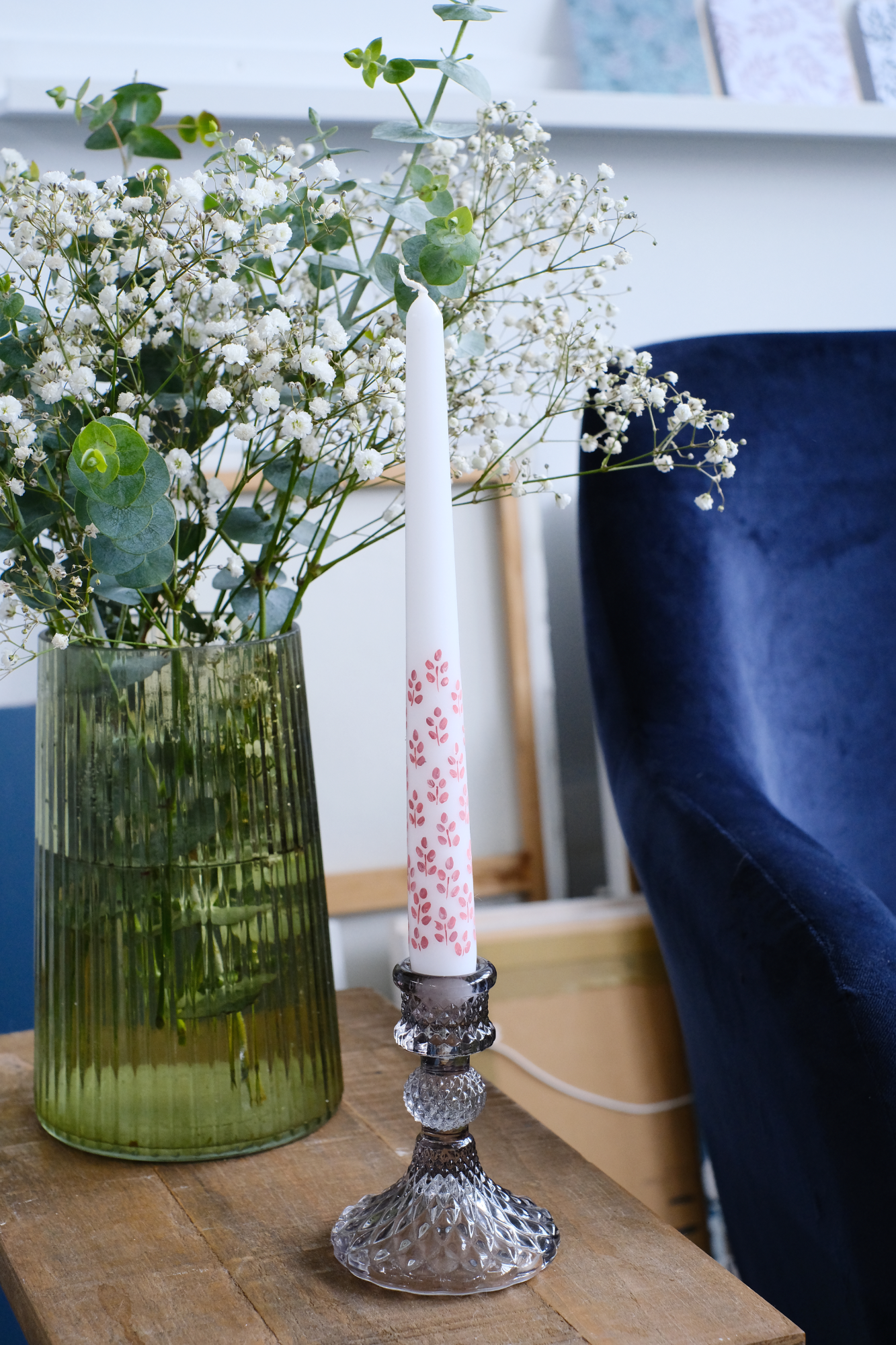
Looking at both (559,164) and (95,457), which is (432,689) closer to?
(95,457)

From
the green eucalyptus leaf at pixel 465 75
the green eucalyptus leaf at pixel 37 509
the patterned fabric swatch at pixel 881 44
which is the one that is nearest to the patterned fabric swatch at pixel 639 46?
the patterned fabric swatch at pixel 881 44

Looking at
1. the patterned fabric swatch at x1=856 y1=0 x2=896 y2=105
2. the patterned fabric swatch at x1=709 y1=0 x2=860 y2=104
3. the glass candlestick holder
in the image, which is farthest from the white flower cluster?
the patterned fabric swatch at x1=856 y1=0 x2=896 y2=105

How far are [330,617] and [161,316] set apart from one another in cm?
63

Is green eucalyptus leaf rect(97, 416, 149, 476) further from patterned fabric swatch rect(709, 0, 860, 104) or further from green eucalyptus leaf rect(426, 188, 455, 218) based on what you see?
patterned fabric swatch rect(709, 0, 860, 104)

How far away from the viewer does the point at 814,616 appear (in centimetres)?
107

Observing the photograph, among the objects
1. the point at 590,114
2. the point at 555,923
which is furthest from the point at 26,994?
the point at 590,114

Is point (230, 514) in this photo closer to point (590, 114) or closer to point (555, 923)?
point (555, 923)

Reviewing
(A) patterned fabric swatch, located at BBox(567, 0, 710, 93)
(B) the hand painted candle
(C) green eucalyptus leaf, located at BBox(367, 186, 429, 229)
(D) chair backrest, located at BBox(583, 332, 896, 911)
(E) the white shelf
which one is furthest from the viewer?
(A) patterned fabric swatch, located at BBox(567, 0, 710, 93)

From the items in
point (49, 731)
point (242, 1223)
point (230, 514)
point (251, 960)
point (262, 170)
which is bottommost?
point (242, 1223)

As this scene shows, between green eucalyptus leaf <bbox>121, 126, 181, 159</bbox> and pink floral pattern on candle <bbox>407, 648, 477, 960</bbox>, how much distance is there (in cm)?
35

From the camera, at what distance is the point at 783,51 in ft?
4.25

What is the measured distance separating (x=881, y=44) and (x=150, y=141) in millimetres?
1011

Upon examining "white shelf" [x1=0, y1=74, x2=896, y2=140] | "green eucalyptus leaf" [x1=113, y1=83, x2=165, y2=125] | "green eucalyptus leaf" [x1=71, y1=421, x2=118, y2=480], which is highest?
"white shelf" [x1=0, y1=74, x2=896, y2=140]

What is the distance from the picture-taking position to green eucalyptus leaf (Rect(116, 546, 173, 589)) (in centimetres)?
55
